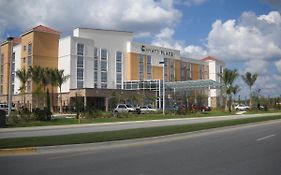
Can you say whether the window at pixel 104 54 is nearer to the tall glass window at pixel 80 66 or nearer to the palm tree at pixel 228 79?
the tall glass window at pixel 80 66

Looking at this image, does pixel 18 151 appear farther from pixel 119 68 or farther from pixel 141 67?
pixel 141 67

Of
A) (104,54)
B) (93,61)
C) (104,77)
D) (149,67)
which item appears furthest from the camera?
(149,67)

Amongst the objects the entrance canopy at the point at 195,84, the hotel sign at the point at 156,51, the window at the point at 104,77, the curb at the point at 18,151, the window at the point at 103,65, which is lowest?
the curb at the point at 18,151

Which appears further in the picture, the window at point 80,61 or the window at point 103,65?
the window at point 103,65

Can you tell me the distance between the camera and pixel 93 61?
2997 inches

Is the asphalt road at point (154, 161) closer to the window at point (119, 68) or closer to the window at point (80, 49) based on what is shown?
the window at point (80, 49)

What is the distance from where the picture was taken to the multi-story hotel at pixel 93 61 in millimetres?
71500

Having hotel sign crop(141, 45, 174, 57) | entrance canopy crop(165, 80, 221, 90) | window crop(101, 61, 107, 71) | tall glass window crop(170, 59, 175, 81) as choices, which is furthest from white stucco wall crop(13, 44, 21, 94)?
tall glass window crop(170, 59, 175, 81)

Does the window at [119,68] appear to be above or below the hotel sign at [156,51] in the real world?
below

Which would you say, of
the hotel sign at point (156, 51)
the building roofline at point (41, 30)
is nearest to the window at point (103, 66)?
the building roofline at point (41, 30)

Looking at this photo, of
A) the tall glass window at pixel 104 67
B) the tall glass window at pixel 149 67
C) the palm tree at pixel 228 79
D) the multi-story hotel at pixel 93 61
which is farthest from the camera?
the tall glass window at pixel 149 67

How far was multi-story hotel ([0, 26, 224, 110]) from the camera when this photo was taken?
71.5 m

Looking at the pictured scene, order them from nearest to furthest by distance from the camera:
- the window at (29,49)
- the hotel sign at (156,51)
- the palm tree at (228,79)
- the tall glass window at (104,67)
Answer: the palm tree at (228,79)
the window at (29,49)
the tall glass window at (104,67)
the hotel sign at (156,51)

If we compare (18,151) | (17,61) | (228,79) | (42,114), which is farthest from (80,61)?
(18,151)
